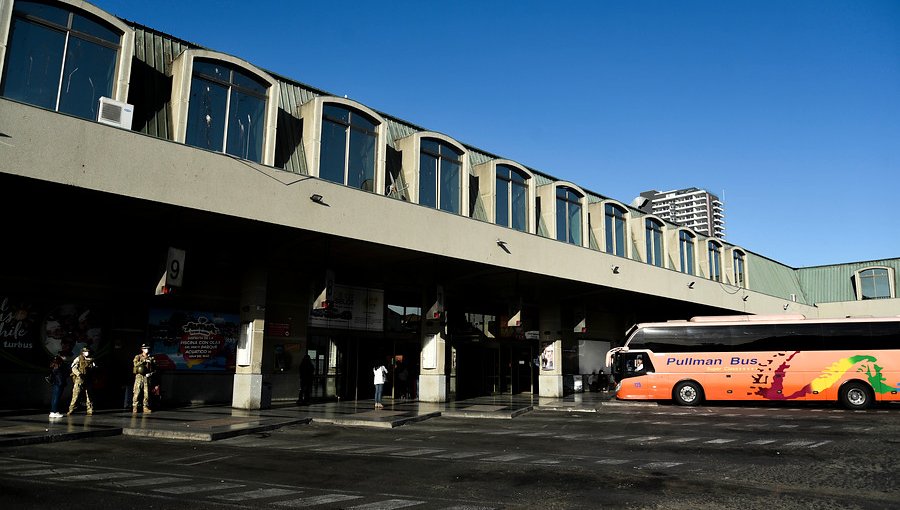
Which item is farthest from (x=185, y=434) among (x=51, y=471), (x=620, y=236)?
(x=620, y=236)

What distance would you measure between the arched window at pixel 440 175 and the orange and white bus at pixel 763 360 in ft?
32.2

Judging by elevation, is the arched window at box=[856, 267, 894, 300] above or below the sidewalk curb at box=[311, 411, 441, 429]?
above

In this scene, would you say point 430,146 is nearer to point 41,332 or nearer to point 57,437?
point 41,332

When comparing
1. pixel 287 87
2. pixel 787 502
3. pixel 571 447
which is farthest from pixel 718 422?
pixel 287 87

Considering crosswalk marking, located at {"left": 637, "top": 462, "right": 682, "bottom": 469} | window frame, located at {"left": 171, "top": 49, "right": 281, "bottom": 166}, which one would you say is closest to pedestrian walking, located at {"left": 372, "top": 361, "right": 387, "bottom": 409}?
window frame, located at {"left": 171, "top": 49, "right": 281, "bottom": 166}

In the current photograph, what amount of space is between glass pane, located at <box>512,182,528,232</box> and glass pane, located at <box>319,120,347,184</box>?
30.0ft

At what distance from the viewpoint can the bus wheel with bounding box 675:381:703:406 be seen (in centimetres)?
2633

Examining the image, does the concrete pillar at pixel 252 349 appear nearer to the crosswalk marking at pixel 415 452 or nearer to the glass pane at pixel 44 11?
the glass pane at pixel 44 11

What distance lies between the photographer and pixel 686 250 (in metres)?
40.2

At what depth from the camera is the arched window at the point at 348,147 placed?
21.7 meters

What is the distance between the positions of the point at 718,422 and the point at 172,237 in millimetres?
17665

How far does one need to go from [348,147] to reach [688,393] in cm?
1685

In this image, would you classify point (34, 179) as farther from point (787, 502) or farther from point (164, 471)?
point (787, 502)

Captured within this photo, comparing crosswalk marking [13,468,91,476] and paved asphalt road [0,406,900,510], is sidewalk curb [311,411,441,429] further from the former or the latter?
crosswalk marking [13,468,91,476]
